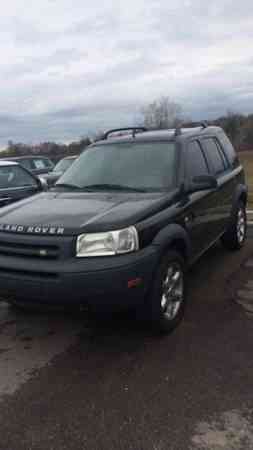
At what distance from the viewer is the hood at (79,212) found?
3.38 metres

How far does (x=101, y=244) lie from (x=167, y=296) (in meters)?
0.94

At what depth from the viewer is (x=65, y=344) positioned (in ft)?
12.4

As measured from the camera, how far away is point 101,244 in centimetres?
331

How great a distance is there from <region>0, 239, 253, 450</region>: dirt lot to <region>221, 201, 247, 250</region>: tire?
1896mm

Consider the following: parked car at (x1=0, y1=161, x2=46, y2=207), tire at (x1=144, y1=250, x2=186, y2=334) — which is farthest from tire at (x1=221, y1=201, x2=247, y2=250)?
parked car at (x1=0, y1=161, x2=46, y2=207)

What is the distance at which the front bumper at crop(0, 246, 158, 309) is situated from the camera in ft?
10.4

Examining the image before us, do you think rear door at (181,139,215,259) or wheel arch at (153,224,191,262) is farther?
rear door at (181,139,215,259)

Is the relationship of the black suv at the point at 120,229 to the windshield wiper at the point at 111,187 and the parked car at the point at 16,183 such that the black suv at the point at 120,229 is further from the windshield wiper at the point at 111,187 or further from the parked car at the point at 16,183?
the parked car at the point at 16,183

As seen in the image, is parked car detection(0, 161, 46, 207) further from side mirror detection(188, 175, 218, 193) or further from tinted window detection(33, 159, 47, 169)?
tinted window detection(33, 159, 47, 169)

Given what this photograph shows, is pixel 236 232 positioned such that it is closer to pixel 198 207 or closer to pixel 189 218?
pixel 198 207

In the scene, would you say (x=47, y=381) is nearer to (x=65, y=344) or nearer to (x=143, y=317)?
(x=65, y=344)

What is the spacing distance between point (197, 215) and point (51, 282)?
78.8 inches

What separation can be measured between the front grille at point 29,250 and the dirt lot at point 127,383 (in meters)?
0.62

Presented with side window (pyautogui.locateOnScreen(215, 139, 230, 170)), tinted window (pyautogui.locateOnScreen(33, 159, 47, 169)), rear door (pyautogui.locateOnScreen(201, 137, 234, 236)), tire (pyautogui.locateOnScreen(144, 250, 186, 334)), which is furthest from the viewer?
tinted window (pyautogui.locateOnScreen(33, 159, 47, 169))
